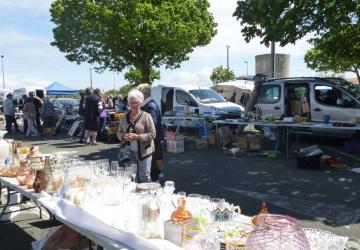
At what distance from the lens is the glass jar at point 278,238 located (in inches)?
68.7

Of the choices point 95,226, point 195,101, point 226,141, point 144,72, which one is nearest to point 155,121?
point 95,226

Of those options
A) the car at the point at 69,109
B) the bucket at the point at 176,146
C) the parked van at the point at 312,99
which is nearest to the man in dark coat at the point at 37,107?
the car at the point at 69,109

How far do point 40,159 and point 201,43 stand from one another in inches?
865

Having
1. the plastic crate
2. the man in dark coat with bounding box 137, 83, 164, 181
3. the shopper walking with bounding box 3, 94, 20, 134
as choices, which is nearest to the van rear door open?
the plastic crate

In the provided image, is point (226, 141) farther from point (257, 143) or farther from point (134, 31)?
point (134, 31)

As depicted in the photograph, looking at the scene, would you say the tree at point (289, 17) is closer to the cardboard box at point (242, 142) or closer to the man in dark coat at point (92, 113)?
the cardboard box at point (242, 142)

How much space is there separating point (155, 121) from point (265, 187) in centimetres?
275

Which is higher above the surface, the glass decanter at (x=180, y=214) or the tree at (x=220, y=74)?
the tree at (x=220, y=74)

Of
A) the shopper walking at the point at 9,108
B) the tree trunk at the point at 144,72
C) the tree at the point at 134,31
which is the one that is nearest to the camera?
the shopper walking at the point at 9,108

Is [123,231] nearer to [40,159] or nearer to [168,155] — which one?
[40,159]

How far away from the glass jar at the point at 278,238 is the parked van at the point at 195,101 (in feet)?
39.0

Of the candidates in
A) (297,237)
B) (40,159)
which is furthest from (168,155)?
(297,237)

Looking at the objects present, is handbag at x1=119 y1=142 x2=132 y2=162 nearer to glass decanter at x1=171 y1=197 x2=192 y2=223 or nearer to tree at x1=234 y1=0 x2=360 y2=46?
glass decanter at x1=171 y1=197 x2=192 y2=223

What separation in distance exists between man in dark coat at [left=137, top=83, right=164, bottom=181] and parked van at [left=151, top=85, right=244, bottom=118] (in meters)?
8.21
